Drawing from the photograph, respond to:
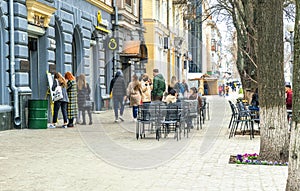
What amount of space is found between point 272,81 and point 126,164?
317cm

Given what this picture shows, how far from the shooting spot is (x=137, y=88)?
19.5 metres

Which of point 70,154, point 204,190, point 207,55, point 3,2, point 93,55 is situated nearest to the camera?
point 204,190

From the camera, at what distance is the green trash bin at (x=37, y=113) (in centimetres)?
1661

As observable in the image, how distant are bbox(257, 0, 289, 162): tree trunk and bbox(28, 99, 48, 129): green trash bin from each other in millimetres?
8006

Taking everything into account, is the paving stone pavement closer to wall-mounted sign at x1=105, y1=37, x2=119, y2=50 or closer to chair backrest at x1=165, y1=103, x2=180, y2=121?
chair backrest at x1=165, y1=103, x2=180, y2=121

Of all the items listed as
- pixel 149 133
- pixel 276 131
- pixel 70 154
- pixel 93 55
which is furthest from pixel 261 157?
pixel 93 55

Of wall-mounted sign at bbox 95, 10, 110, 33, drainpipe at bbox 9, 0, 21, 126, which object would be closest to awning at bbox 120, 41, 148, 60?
wall-mounted sign at bbox 95, 10, 110, 33

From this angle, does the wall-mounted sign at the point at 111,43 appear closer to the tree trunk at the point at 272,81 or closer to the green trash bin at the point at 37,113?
the green trash bin at the point at 37,113

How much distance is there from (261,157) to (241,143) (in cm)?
330

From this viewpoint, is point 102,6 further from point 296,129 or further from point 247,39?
point 296,129

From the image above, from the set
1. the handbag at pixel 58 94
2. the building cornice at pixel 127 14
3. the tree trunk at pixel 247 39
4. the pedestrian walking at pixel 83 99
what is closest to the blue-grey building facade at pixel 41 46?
the handbag at pixel 58 94

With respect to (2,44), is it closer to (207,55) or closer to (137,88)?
(137,88)

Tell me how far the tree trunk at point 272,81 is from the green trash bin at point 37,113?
8.01m

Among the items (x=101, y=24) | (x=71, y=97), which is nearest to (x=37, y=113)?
(x=71, y=97)
